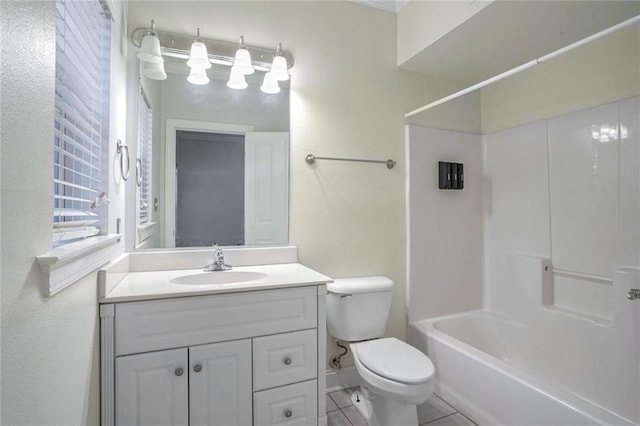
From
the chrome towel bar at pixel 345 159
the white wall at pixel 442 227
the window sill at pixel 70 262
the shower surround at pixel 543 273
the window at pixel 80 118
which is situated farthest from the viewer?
the white wall at pixel 442 227

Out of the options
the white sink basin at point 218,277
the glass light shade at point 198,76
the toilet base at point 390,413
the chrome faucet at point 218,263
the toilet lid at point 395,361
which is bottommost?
the toilet base at point 390,413

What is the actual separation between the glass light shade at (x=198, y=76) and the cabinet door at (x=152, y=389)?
134cm

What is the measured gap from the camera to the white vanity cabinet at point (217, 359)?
44.5 inches

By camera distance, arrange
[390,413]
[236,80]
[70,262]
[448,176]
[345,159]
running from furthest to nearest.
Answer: [448,176]
[345,159]
[236,80]
[390,413]
[70,262]

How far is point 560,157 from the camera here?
1962 millimetres

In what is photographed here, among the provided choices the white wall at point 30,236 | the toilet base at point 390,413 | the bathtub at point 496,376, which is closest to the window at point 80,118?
the white wall at point 30,236

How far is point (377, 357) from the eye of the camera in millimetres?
1526

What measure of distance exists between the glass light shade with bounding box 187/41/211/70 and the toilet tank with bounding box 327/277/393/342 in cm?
140

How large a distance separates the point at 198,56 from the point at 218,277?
3.78 ft

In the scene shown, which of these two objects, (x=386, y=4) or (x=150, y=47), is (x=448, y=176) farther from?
(x=150, y=47)

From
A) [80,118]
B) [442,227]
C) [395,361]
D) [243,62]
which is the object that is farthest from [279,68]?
[395,361]

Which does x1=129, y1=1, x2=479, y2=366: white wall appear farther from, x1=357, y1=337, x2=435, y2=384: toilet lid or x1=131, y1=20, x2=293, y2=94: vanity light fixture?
x1=357, y1=337, x2=435, y2=384: toilet lid

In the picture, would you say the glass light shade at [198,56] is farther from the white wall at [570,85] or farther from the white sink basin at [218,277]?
the white wall at [570,85]

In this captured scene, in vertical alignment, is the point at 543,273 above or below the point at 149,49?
below
